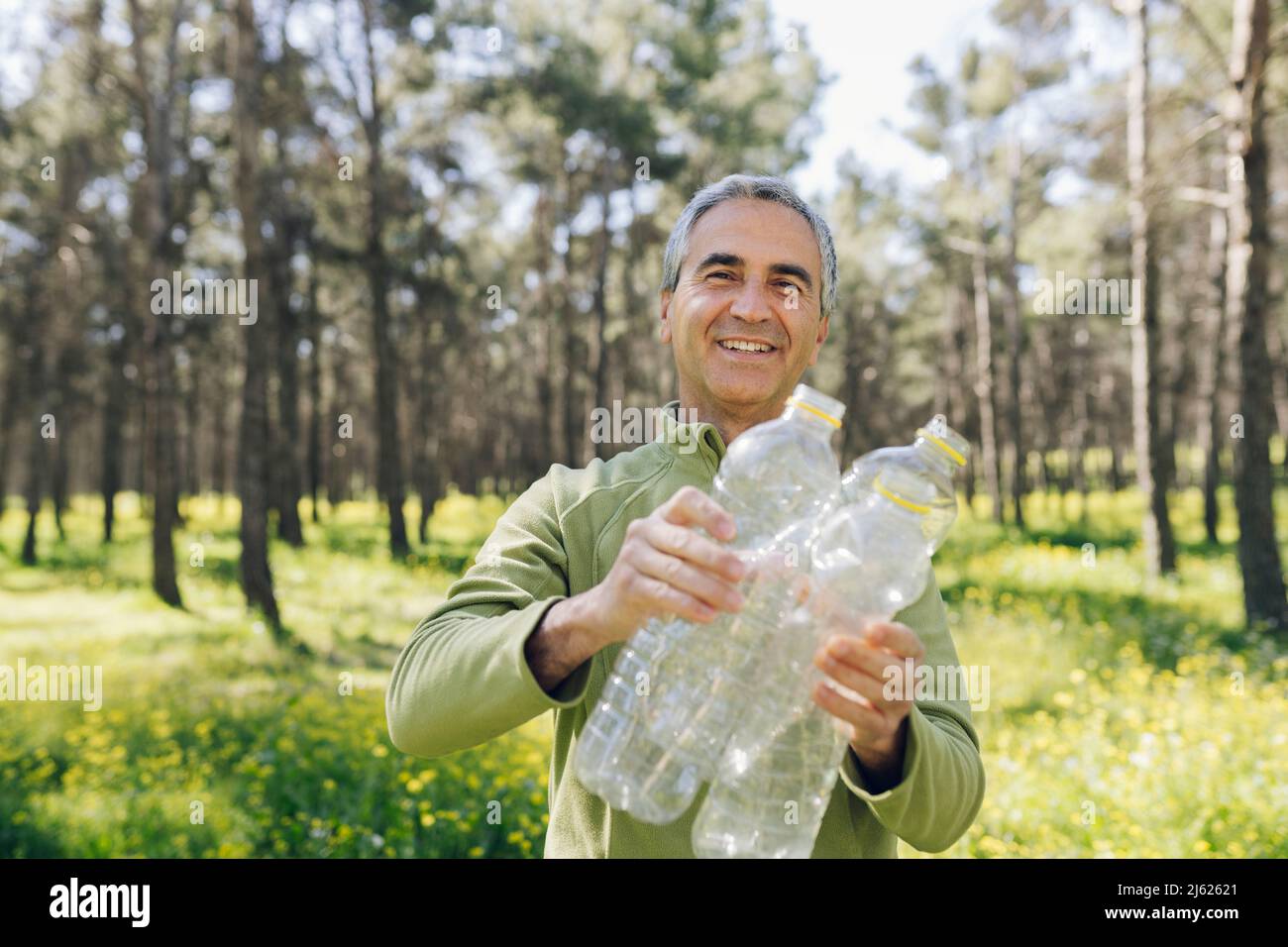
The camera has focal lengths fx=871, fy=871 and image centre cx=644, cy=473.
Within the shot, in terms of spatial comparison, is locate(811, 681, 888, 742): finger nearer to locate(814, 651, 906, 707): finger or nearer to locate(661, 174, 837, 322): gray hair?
locate(814, 651, 906, 707): finger

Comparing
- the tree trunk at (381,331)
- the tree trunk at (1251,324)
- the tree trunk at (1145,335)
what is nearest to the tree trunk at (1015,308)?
the tree trunk at (1145,335)

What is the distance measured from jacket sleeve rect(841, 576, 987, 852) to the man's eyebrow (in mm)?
995

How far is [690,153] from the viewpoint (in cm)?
2269

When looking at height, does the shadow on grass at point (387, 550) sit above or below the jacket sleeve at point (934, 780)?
below

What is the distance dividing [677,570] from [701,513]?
0.11 meters

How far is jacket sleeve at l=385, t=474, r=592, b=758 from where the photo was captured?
5.45 ft

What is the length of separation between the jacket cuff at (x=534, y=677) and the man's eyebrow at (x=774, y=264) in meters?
1.00

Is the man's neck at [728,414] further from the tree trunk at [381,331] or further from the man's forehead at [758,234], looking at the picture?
the tree trunk at [381,331]

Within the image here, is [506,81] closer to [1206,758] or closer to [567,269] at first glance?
[567,269]

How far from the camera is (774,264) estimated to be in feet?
7.17

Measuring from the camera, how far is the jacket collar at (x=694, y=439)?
7.38 feet

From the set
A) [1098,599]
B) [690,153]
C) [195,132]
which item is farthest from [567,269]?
[1098,599]

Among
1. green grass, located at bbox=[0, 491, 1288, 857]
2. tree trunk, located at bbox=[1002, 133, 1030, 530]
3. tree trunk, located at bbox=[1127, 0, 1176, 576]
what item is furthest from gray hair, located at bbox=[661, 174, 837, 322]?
tree trunk, located at bbox=[1002, 133, 1030, 530]

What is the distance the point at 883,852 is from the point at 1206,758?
540 centimetres
